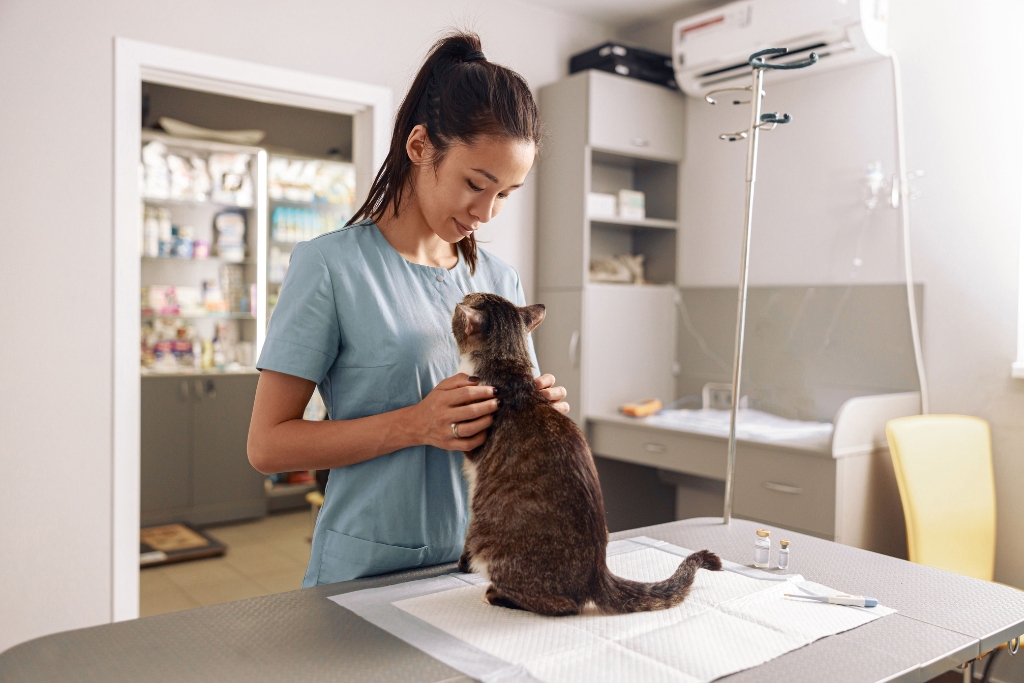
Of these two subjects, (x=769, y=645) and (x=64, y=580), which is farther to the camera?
(x=64, y=580)

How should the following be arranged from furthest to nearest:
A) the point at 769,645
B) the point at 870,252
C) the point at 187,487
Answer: the point at 187,487 < the point at 870,252 < the point at 769,645

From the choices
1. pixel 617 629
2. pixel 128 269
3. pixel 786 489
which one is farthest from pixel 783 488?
pixel 128 269

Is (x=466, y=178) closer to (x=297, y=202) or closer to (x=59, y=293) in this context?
(x=59, y=293)

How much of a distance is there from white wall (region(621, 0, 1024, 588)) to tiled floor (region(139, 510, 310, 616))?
2.64m

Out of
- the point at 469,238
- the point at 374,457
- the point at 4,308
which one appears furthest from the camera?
the point at 4,308

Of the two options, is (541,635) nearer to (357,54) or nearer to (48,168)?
(48,168)

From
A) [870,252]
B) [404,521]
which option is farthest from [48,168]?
[870,252]

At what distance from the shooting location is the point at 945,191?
2727 millimetres

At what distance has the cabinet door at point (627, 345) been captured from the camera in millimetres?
3400

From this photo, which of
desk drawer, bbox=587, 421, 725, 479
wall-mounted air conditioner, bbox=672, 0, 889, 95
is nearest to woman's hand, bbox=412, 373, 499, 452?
desk drawer, bbox=587, 421, 725, 479

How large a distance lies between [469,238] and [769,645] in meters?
0.73

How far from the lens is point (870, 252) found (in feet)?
9.66

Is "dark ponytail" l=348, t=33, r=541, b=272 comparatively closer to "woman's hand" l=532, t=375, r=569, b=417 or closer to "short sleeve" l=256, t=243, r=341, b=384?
"short sleeve" l=256, t=243, r=341, b=384

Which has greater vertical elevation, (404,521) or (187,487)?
(404,521)
